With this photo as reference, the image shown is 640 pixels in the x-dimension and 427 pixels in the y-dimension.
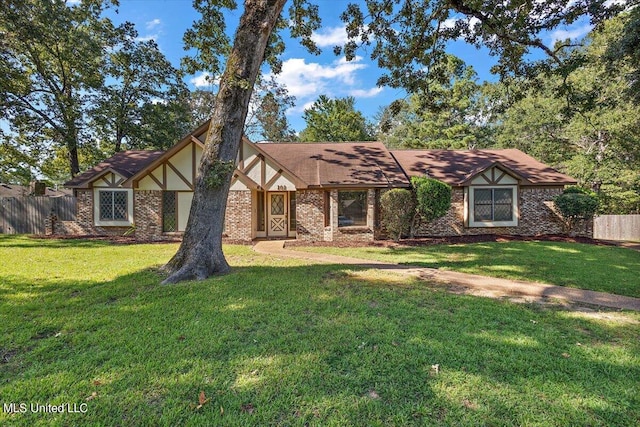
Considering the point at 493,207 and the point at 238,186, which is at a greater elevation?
the point at 238,186

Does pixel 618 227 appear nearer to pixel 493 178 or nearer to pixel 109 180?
pixel 493 178

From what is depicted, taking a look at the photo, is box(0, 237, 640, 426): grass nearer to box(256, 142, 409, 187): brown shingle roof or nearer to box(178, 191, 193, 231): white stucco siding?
box(178, 191, 193, 231): white stucco siding

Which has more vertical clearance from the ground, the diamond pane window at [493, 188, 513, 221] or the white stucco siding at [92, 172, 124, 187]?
the white stucco siding at [92, 172, 124, 187]

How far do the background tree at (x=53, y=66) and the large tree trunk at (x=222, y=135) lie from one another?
14231 millimetres

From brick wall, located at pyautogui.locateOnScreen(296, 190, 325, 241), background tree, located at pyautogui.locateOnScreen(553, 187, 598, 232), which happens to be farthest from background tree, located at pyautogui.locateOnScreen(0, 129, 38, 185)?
background tree, located at pyautogui.locateOnScreen(553, 187, 598, 232)

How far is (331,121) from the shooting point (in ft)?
93.4

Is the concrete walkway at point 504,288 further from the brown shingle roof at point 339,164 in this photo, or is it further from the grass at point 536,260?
the brown shingle roof at point 339,164

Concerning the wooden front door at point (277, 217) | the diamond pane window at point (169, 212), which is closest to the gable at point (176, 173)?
the diamond pane window at point (169, 212)

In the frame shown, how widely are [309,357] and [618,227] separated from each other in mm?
23392

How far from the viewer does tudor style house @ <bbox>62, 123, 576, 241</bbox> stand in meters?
13.7

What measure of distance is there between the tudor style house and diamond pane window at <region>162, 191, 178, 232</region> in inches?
1.9

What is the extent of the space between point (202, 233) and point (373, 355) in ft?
16.6

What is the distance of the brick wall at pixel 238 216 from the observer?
13.3 m

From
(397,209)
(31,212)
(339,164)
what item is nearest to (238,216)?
(339,164)
